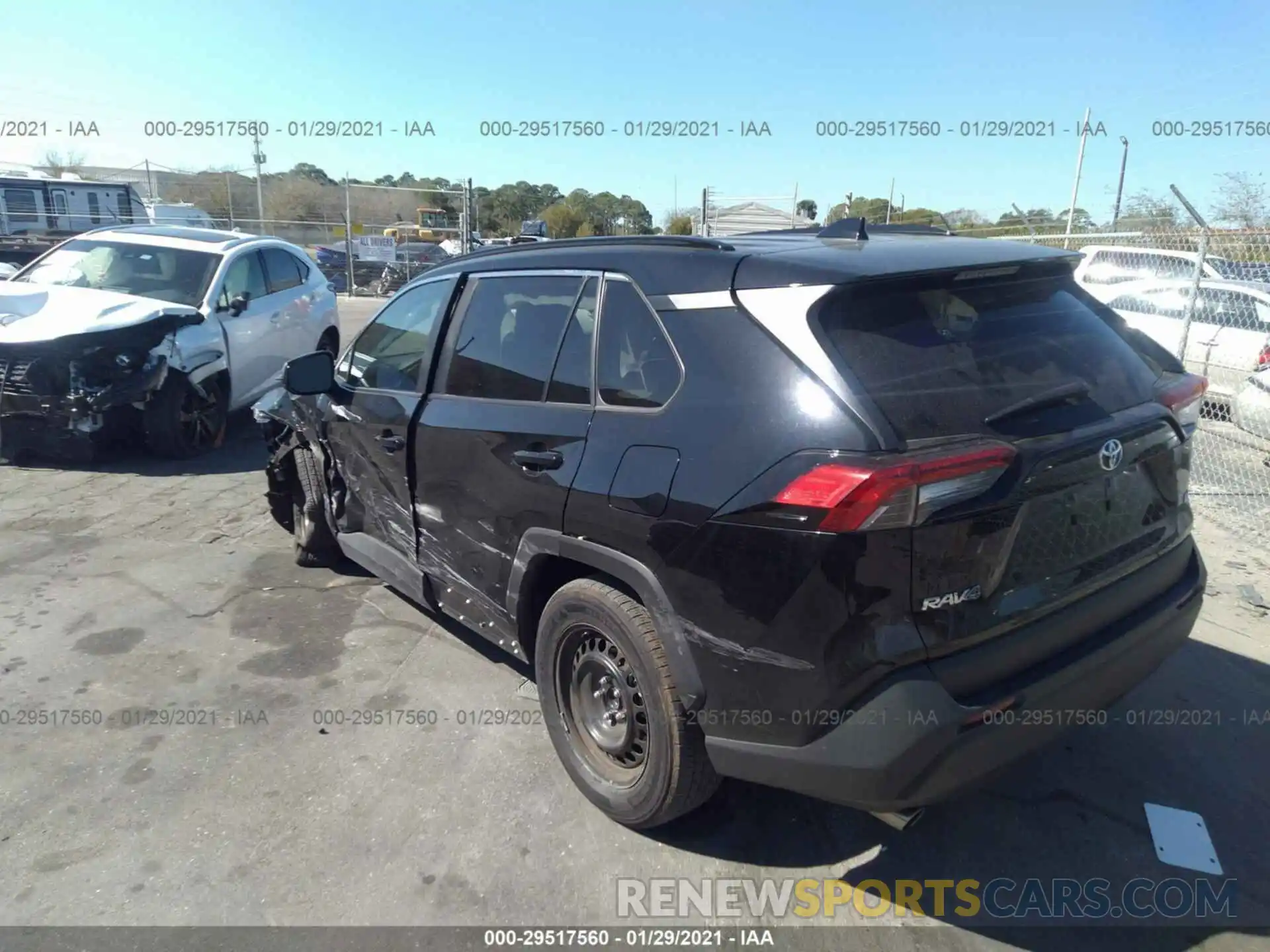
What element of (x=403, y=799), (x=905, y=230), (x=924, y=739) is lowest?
(x=403, y=799)

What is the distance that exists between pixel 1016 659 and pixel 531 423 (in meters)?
1.76

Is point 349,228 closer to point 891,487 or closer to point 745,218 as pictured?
point 745,218

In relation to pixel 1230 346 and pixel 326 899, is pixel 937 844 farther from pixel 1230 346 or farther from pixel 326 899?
pixel 1230 346

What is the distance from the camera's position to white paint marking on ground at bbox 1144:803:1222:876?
9.09ft

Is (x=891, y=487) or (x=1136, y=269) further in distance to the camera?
(x=1136, y=269)

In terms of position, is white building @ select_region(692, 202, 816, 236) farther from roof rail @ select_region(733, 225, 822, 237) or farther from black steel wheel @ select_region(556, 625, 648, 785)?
black steel wheel @ select_region(556, 625, 648, 785)

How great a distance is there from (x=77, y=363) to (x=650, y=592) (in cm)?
601

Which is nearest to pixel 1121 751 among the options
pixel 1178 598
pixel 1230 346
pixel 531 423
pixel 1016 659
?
pixel 1178 598

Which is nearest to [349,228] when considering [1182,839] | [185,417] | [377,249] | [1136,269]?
[377,249]

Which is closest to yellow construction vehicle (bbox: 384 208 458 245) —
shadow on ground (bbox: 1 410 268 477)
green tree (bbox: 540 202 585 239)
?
green tree (bbox: 540 202 585 239)

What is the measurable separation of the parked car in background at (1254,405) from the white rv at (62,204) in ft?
72.8

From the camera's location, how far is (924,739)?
2.14 metres

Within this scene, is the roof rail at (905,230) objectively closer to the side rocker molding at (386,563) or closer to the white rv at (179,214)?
the side rocker molding at (386,563)

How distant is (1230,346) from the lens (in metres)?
8.81
